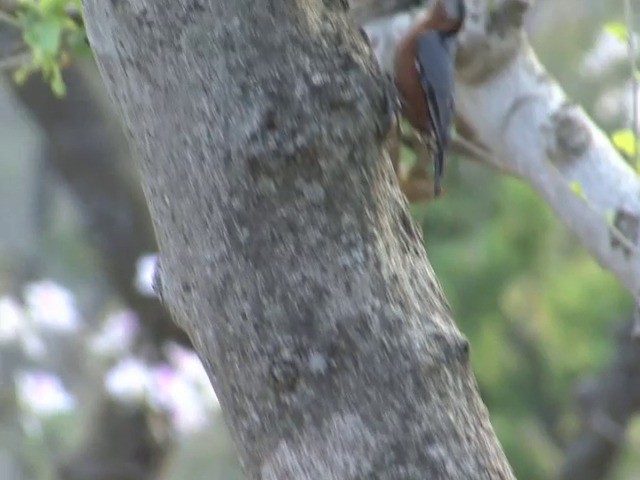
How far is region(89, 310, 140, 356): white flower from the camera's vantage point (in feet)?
8.06

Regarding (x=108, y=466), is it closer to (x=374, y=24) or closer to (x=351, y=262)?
(x=374, y=24)

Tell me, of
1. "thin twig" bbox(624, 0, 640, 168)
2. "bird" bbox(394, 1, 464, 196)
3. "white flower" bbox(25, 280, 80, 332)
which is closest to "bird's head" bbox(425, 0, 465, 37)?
"bird" bbox(394, 1, 464, 196)

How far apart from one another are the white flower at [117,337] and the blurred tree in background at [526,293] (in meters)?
0.05

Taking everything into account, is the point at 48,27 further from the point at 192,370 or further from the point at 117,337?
the point at 117,337

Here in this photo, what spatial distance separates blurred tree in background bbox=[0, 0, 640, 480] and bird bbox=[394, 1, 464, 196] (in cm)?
123

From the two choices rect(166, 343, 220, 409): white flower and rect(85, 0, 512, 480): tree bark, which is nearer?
rect(85, 0, 512, 480): tree bark

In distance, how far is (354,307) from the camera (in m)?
0.61

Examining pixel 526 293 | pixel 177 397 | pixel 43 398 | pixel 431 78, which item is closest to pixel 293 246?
pixel 431 78

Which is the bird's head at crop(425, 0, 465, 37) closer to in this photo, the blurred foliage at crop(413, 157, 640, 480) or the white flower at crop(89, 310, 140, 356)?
the blurred foliage at crop(413, 157, 640, 480)

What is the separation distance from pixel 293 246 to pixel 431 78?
1.49 ft

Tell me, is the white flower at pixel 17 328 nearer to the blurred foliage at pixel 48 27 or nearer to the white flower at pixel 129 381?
the white flower at pixel 129 381

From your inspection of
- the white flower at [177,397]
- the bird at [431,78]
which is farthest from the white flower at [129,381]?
the bird at [431,78]

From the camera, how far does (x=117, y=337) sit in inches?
96.8

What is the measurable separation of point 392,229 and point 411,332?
73 mm
